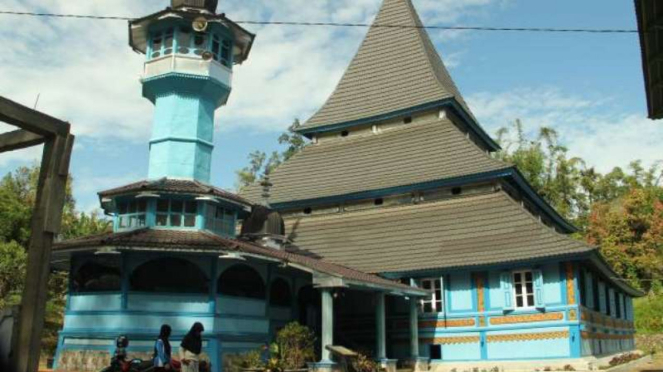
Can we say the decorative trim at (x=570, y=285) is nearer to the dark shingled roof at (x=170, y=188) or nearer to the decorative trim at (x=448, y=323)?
the decorative trim at (x=448, y=323)

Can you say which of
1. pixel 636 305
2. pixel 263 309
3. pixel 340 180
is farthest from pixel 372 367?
pixel 636 305

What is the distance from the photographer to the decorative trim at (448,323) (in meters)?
21.5

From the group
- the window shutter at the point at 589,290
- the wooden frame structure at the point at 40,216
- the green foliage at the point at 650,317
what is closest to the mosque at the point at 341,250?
the window shutter at the point at 589,290

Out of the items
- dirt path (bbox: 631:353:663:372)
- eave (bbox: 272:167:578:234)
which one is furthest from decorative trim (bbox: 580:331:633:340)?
eave (bbox: 272:167:578:234)

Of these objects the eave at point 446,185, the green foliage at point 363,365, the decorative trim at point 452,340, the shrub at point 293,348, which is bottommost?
the green foliage at point 363,365

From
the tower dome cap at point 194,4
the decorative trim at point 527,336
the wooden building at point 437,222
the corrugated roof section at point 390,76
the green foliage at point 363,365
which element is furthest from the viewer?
the corrugated roof section at point 390,76

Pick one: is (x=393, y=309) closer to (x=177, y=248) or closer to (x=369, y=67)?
(x=177, y=248)

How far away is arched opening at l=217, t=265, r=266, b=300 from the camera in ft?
61.5

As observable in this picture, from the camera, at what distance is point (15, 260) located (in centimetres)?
3278

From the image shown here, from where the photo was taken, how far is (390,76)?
100 ft

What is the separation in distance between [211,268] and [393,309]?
25.0ft

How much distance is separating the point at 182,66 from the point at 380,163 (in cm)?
936

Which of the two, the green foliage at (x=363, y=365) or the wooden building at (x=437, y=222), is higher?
the wooden building at (x=437, y=222)

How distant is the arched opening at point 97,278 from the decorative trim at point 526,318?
38.0ft
